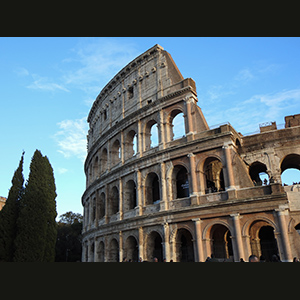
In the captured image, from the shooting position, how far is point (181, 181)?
70.5 ft

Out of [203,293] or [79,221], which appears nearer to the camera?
[203,293]

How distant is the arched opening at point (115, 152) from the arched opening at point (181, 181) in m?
6.72

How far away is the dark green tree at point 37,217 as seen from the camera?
18156 millimetres

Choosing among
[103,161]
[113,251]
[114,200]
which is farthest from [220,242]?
[103,161]

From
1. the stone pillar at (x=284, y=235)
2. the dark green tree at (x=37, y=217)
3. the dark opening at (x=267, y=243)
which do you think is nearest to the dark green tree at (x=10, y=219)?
the dark green tree at (x=37, y=217)

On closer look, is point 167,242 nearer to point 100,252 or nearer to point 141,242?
point 141,242

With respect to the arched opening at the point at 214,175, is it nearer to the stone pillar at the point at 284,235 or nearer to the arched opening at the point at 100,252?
the stone pillar at the point at 284,235

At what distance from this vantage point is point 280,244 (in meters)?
15.5

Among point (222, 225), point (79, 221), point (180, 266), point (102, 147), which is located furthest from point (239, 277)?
point (79, 221)

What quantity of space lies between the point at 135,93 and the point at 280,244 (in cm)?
1504

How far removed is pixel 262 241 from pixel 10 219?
1557 centimetres

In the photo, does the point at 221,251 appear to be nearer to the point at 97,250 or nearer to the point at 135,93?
the point at 97,250

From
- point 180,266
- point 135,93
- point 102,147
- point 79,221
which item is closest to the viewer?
point 180,266

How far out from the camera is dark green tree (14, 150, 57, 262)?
18.2 metres
